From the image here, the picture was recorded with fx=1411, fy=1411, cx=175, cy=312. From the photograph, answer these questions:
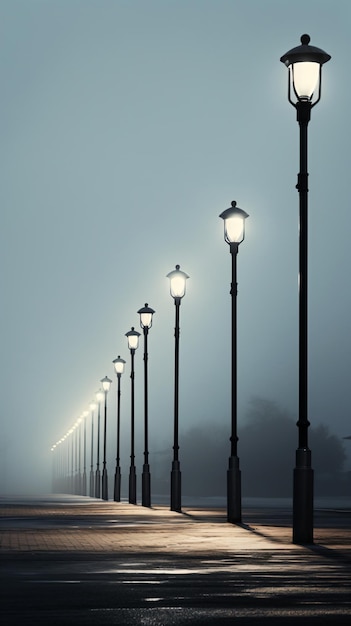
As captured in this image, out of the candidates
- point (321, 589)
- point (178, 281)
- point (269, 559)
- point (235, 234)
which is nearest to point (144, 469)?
point (178, 281)

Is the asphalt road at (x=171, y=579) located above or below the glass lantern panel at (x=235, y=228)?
below

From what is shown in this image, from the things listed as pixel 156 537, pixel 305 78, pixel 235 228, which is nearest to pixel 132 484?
pixel 235 228

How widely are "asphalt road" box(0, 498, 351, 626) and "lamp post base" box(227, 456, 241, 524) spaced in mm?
7749

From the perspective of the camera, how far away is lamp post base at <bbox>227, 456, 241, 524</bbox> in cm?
3080

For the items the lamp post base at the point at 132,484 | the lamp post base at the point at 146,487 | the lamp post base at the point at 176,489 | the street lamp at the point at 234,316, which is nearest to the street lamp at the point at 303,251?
the street lamp at the point at 234,316

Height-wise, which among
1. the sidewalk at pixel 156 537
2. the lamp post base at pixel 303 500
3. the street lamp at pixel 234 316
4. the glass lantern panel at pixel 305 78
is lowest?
the sidewalk at pixel 156 537

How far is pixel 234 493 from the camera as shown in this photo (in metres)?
31.2

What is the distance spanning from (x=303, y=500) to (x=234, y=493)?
10.5m

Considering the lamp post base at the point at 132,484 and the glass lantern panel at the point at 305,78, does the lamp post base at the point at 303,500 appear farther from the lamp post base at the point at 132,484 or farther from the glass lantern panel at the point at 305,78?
the lamp post base at the point at 132,484

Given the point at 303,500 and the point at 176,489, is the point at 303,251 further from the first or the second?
the point at 176,489

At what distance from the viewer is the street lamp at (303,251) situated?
20.8m

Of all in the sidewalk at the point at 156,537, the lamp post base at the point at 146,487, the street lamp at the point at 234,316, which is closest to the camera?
the sidewalk at the point at 156,537

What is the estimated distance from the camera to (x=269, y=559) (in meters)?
16.5

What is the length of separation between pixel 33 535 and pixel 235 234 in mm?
11338
